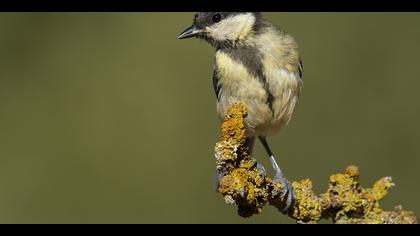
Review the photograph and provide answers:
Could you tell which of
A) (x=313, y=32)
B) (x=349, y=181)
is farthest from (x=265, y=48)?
(x=313, y=32)

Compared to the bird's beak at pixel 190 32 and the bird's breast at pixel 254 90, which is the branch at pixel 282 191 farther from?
the bird's beak at pixel 190 32

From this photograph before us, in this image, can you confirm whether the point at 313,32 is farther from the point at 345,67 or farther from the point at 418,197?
the point at 418,197

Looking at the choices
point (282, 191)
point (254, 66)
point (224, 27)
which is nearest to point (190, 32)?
point (224, 27)

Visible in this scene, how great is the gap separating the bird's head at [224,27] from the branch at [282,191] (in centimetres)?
78

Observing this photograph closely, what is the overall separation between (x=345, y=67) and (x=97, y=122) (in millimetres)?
1774

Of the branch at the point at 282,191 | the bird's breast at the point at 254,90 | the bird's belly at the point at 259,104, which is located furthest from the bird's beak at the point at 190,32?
the branch at the point at 282,191

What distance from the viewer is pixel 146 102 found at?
4.73 meters

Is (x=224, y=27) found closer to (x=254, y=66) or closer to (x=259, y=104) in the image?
(x=254, y=66)

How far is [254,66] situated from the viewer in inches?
127

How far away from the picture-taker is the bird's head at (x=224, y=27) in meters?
3.39

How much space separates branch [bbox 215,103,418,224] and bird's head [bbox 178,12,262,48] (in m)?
0.78

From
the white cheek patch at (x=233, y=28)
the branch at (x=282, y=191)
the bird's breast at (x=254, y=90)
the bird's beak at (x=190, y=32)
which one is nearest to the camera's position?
the branch at (x=282, y=191)

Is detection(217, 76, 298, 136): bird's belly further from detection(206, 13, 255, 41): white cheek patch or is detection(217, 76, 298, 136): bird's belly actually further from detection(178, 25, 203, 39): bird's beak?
detection(178, 25, 203, 39): bird's beak

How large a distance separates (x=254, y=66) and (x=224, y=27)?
352 mm
